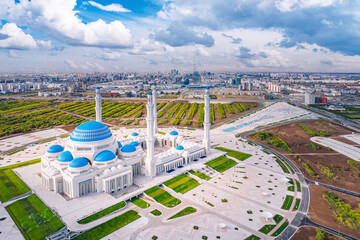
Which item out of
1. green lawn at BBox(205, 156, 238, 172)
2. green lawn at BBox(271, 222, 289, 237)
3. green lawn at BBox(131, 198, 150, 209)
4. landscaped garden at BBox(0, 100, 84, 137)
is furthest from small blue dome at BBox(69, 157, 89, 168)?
landscaped garden at BBox(0, 100, 84, 137)

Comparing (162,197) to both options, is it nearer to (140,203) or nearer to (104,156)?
(140,203)

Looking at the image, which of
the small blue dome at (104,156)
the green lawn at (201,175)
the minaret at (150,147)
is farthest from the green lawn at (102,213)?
the green lawn at (201,175)

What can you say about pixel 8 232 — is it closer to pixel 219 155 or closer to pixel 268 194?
pixel 268 194

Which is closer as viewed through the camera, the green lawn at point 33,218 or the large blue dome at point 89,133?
the green lawn at point 33,218

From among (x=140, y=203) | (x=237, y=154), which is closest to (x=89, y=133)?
(x=140, y=203)

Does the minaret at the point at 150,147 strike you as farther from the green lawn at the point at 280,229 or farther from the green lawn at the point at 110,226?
the green lawn at the point at 280,229

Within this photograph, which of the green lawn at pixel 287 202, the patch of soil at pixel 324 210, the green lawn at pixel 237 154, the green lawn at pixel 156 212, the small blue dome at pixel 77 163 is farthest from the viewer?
the green lawn at pixel 237 154

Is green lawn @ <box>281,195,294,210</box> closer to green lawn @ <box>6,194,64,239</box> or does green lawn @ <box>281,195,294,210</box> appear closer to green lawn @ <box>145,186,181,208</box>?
green lawn @ <box>145,186,181,208</box>

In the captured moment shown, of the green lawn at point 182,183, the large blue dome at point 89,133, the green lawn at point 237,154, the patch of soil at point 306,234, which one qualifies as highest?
the large blue dome at point 89,133
